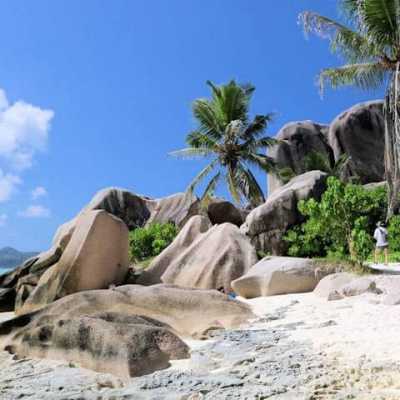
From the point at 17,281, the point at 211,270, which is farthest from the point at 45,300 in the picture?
the point at 211,270

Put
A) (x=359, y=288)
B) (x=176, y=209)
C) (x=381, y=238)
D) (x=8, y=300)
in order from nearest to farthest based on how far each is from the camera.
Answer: (x=359, y=288) → (x=8, y=300) → (x=381, y=238) → (x=176, y=209)

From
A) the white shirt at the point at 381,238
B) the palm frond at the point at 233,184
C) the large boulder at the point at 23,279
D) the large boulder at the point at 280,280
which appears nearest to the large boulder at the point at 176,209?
the palm frond at the point at 233,184

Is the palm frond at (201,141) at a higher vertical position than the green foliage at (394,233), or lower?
higher

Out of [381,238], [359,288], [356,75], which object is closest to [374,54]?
[356,75]

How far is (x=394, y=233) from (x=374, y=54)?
6084 mm

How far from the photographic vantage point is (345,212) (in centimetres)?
1205

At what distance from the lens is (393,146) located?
1482 centimetres

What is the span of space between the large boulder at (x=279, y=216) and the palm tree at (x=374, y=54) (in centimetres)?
297

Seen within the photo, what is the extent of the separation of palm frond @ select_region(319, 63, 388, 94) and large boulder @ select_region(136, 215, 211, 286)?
670cm

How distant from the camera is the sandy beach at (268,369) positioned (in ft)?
11.6

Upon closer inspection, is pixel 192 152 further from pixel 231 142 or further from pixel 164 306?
pixel 164 306

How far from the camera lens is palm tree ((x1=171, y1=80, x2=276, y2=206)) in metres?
22.6

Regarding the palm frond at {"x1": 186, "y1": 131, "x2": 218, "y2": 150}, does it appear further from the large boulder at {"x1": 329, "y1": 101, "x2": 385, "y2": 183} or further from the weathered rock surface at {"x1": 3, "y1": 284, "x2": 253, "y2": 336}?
the weathered rock surface at {"x1": 3, "y1": 284, "x2": 253, "y2": 336}

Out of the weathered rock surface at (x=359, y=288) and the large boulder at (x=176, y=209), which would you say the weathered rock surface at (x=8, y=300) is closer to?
the weathered rock surface at (x=359, y=288)
